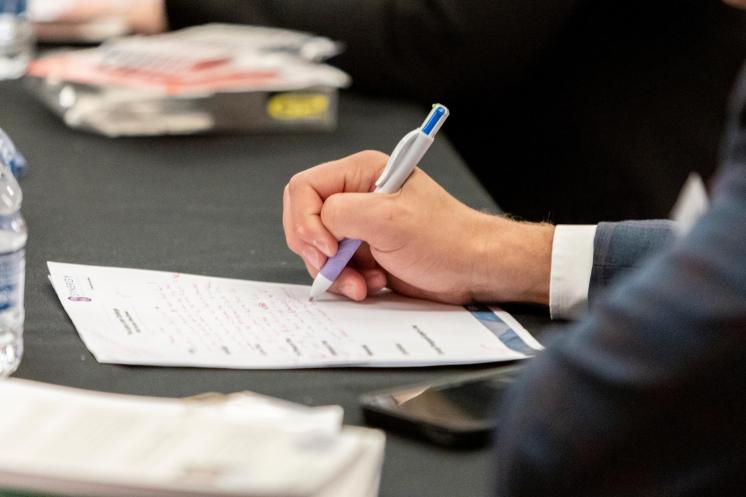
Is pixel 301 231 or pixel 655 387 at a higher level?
pixel 655 387

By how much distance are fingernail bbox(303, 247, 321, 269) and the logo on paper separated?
0.63 feet

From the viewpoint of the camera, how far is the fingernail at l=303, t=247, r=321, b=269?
→ 0.98 m

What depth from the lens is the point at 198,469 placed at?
1.61ft

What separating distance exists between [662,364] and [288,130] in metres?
1.12

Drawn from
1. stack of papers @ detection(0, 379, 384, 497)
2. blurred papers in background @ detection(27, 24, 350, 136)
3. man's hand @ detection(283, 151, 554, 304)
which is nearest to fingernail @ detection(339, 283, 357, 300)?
man's hand @ detection(283, 151, 554, 304)

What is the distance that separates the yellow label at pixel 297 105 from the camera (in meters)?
1.58

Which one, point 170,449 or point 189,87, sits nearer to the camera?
point 170,449

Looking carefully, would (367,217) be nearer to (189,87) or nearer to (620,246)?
(620,246)

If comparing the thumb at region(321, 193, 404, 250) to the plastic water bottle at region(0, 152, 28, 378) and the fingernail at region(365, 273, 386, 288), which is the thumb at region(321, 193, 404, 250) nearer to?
the fingernail at region(365, 273, 386, 288)

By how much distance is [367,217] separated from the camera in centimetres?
95

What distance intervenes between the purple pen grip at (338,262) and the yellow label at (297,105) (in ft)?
2.08

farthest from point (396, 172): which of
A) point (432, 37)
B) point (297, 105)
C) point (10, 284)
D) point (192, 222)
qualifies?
point (432, 37)

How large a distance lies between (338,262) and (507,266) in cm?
15

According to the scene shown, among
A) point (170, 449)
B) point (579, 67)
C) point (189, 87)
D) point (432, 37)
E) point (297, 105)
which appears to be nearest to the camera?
point (170, 449)
